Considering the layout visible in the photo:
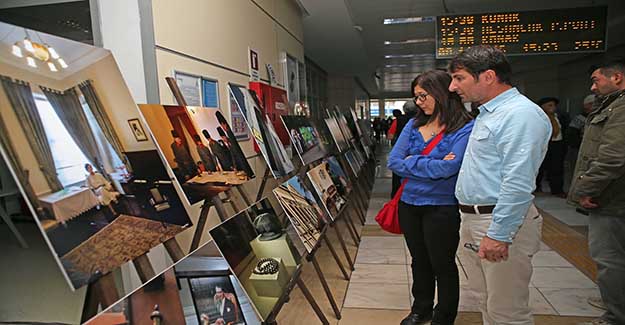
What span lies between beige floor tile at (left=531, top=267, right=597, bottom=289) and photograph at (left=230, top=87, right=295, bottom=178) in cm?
218

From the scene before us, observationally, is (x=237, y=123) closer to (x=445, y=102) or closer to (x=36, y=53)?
(x=445, y=102)

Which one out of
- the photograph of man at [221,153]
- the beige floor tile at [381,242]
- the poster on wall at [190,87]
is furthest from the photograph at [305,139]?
the beige floor tile at [381,242]

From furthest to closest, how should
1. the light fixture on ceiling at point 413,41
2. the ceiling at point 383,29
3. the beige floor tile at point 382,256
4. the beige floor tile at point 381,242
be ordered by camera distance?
the light fixture on ceiling at point 413,41
the ceiling at point 383,29
the beige floor tile at point 381,242
the beige floor tile at point 382,256

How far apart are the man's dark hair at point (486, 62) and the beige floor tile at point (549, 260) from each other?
7.87 ft

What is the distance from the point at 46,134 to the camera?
99 centimetres

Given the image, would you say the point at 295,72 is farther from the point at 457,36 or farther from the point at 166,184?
the point at 166,184

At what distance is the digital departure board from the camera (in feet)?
16.1

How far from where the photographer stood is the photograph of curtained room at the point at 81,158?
36.1 inches

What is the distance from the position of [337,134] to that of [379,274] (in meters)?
1.67

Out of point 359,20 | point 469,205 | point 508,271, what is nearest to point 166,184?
point 469,205

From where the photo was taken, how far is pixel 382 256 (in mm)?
3684

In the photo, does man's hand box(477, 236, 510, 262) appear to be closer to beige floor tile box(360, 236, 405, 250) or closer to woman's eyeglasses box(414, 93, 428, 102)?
woman's eyeglasses box(414, 93, 428, 102)

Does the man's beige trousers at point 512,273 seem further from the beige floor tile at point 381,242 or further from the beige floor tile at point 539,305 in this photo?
the beige floor tile at point 381,242

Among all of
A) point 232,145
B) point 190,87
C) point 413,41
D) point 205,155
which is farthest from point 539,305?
point 413,41
